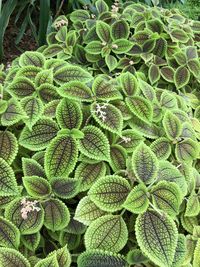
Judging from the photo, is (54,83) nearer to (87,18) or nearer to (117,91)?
(117,91)

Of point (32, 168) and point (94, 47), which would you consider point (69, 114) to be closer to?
point (32, 168)

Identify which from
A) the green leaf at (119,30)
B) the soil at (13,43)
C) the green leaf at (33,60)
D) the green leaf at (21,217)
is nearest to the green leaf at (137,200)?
the green leaf at (21,217)

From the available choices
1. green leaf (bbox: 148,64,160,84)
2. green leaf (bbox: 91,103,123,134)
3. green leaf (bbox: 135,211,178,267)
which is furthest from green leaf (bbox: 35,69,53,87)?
green leaf (bbox: 148,64,160,84)

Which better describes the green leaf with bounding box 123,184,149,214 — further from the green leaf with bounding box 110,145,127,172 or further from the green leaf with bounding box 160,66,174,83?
the green leaf with bounding box 160,66,174,83

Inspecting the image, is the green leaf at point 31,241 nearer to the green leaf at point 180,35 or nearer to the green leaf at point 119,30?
the green leaf at point 119,30

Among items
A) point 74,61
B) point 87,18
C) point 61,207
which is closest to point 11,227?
point 61,207
